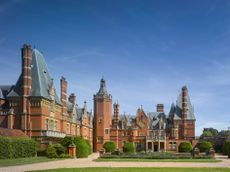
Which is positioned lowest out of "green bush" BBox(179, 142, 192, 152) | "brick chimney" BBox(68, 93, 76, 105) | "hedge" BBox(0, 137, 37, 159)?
"green bush" BBox(179, 142, 192, 152)

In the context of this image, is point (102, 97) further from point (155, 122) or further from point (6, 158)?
point (6, 158)

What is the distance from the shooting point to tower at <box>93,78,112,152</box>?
7550cm

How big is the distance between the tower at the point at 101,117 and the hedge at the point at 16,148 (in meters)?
32.6

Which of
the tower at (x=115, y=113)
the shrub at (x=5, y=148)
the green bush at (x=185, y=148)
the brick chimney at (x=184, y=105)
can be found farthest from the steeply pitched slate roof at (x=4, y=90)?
the brick chimney at (x=184, y=105)

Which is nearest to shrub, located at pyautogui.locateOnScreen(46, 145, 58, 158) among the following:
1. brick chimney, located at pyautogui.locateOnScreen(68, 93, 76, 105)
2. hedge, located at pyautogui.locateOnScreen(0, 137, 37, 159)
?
hedge, located at pyautogui.locateOnScreen(0, 137, 37, 159)

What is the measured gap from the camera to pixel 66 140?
4622cm

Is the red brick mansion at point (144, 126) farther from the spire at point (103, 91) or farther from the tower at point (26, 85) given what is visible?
the tower at point (26, 85)

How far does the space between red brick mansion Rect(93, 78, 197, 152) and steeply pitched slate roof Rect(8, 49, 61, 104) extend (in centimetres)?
2373

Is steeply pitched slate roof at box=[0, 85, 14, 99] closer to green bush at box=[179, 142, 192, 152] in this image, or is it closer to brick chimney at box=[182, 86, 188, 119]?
green bush at box=[179, 142, 192, 152]

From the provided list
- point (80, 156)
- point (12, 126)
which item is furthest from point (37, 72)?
point (80, 156)

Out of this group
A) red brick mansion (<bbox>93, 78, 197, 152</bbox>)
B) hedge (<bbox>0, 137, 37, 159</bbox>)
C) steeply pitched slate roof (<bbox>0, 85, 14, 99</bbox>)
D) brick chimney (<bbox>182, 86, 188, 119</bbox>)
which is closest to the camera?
hedge (<bbox>0, 137, 37, 159</bbox>)

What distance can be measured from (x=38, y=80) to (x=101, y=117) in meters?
28.6

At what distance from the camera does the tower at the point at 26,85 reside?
46.9 metres

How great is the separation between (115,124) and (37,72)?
33.3 meters
